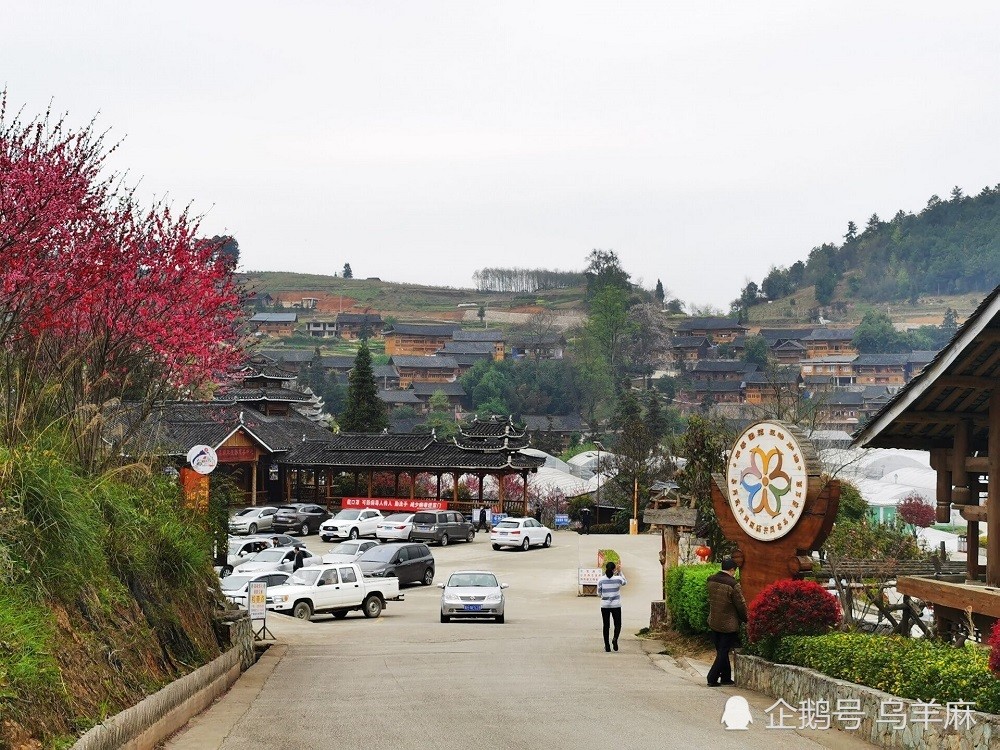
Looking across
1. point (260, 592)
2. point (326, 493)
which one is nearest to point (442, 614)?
point (260, 592)

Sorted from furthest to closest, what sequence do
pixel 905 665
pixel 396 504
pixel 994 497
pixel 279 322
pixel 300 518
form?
pixel 279 322 < pixel 396 504 < pixel 300 518 < pixel 994 497 < pixel 905 665

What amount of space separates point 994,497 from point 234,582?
57.6 feet

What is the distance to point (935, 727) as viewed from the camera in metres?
8.28

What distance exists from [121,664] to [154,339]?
6.17 metres

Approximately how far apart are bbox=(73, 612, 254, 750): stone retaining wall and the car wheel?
1208 centimetres

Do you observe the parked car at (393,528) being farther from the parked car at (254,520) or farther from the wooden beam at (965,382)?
the wooden beam at (965,382)

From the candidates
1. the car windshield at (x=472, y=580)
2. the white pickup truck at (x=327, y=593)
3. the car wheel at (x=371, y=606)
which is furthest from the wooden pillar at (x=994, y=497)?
the car wheel at (x=371, y=606)

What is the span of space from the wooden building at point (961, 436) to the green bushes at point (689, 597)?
141 inches

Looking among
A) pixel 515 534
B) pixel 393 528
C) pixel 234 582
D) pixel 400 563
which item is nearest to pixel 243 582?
pixel 234 582

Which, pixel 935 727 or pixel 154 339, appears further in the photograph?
pixel 154 339

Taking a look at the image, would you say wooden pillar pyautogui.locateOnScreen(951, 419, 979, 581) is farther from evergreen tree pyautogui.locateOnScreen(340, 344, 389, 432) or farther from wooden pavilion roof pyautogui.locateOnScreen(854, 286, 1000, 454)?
evergreen tree pyautogui.locateOnScreen(340, 344, 389, 432)

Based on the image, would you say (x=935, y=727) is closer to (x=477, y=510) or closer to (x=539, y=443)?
(x=477, y=510)

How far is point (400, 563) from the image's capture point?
113 feet

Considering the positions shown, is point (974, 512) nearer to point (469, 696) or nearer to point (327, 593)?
point (469, 696)
